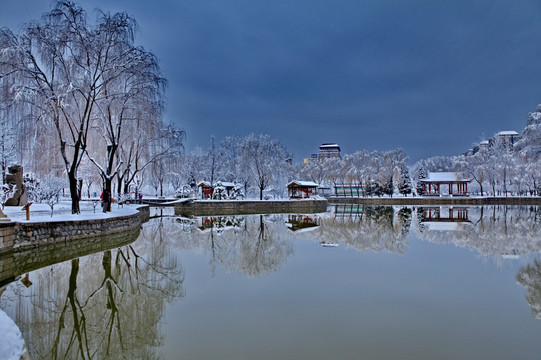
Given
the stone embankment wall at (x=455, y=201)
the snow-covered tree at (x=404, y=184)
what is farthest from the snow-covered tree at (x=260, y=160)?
the snow-covered tree at (x=404, y=184)

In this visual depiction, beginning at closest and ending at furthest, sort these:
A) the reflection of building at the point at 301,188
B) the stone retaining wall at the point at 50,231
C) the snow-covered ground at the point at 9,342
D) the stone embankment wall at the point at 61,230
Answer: the snow-covered ground at the point at 9,342 → the stone retaining wall at the point at 50,231 → the stone embankment wall at the point at 61,230 → the reflection of building at the point at 301,188

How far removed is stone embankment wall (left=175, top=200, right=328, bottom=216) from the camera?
96.1 ft

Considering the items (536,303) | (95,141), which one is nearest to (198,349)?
(536,303)

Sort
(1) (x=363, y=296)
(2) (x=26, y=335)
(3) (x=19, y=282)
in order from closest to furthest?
(2) (x=26, y=335) < (1) (x=363, y=296) < (3) (x=19, y=282)

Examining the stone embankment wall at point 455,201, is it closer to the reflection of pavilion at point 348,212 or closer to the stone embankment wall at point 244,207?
the reflection of pavilion at point 348,212

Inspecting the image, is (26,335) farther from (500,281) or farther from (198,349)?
(500,281)

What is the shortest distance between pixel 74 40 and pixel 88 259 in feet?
28.0

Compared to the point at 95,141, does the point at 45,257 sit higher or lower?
lower

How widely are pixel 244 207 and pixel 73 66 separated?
62.9ft

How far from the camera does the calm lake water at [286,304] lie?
437 cm

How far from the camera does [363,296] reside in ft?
20.8

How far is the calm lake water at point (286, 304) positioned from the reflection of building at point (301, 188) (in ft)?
85.2

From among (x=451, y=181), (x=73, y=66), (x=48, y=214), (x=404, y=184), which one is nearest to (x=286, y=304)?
(x=48, y=214)

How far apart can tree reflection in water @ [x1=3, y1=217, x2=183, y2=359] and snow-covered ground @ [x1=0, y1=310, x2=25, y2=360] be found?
0.33 metres
